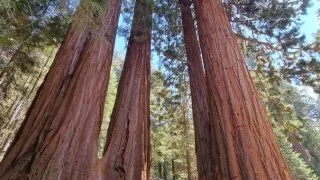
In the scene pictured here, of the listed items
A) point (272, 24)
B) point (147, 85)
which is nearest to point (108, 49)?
point (147, 85)

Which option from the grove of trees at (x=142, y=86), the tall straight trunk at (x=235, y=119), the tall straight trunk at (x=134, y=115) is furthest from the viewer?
the tall straight trunk at (x=134, y=115)

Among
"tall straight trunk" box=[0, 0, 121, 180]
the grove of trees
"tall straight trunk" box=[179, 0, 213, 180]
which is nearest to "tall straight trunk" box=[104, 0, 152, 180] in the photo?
the grove of trees

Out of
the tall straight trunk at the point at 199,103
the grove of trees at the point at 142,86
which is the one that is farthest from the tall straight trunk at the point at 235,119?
the tall straight trunk at the point at 199,103

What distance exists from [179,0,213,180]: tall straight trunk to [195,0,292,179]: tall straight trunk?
2.68 ft

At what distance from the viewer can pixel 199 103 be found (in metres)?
5.31

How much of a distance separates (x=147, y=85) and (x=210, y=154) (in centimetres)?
179

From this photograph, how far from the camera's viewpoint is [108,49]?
506cm

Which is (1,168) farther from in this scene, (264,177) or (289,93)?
(289,93)

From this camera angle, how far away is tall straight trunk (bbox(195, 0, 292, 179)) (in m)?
3.01

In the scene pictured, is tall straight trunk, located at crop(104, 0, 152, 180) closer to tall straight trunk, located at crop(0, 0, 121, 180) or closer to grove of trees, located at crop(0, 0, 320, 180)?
grove of trees, located at crop(0, 0, 320, 180)

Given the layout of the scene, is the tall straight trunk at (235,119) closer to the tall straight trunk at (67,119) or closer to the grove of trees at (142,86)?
the grove of trees at (142,86)

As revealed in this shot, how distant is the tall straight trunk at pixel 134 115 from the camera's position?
174 inches

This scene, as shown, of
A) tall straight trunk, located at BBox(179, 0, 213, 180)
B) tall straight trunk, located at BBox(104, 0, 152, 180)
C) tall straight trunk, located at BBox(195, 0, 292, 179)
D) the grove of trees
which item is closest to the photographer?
tall straight trunk, located at BBox(195, 0, 292, 179)

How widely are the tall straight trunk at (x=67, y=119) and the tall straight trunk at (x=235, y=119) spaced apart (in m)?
1.50
